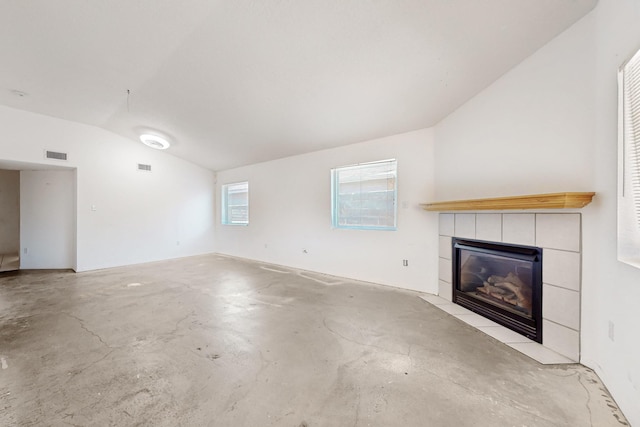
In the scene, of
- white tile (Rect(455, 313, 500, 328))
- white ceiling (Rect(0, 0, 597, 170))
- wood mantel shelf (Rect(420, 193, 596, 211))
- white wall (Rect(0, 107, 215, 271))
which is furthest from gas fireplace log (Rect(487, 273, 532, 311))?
white wall (Rect(0, 107, 215, 271))

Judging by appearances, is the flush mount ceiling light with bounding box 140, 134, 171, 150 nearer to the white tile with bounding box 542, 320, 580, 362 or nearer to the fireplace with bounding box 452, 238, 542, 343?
the fireplace with bounding box 452, 238, 542, 343

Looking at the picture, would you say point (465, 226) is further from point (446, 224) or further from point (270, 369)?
point (270, 369)

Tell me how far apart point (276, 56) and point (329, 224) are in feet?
9.68

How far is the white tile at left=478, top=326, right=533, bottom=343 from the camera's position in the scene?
234cm

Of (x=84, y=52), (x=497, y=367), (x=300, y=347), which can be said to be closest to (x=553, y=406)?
(x=497, y=367)

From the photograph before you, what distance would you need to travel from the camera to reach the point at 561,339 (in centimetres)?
209

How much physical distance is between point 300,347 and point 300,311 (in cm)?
82

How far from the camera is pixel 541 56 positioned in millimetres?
2197

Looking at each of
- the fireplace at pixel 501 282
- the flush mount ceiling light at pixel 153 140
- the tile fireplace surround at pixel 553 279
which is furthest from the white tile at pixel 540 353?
the flush mount ceiling light at pixel 153 140

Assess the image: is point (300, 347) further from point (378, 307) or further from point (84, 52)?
point (84, 52)

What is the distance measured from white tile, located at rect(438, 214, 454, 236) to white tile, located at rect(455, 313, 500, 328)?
1.01 meters

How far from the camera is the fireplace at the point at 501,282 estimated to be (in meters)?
2.33

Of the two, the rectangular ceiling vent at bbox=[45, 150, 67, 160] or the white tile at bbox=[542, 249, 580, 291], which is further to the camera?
the rectangular ceiling vent at bbox=[45, 150, 67, 160]

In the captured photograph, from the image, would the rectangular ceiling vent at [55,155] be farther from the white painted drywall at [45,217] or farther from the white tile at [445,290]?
the white tile at [445,290]
